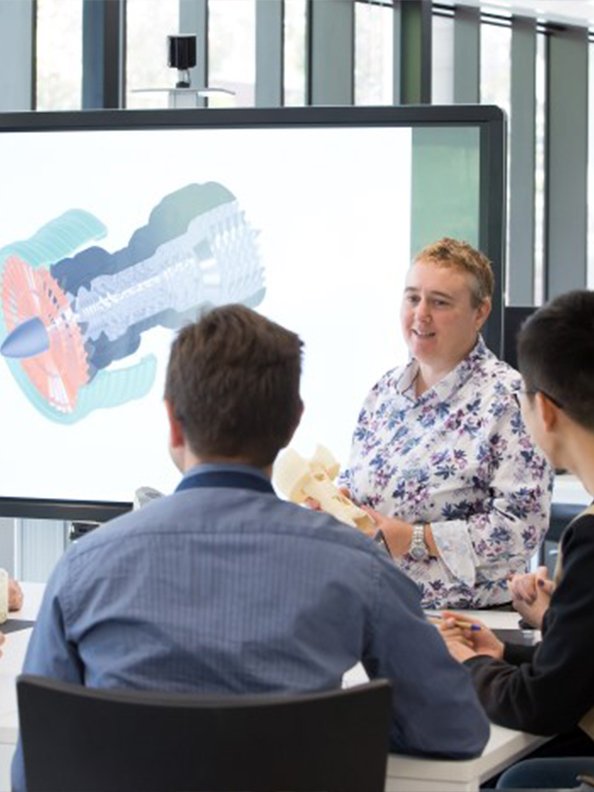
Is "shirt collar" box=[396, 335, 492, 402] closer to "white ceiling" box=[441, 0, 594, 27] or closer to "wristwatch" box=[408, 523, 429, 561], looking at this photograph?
"wristwatch" box=[408, 523, 429, 561]

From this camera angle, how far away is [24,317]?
360cm

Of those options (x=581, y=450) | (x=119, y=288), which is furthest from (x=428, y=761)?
(x=119, y=288)

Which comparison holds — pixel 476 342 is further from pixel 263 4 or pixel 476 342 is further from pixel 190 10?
pixel 263 4

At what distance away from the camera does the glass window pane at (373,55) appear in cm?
855

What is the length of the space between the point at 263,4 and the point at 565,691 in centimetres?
613

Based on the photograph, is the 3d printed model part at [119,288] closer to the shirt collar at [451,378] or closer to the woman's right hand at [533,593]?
the shirt collar at [451,378]

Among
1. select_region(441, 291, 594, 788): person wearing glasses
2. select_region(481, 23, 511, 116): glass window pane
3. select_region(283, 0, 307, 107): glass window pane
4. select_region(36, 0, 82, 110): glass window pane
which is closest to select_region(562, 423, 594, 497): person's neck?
select_region(441, 291, 594, 788): person wearing glasses

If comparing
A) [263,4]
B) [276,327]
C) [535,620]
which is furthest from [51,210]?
[263,4]

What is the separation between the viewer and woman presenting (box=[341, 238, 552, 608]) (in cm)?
295

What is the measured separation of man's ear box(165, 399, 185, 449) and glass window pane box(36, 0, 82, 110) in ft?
13.5

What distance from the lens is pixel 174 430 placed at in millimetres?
1873

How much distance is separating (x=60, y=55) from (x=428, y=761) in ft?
14.9

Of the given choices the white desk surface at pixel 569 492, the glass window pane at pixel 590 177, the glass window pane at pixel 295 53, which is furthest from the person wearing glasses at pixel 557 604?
the glass window pane at pixel 590 177

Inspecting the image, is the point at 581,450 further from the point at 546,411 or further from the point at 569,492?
the point at 569,492
